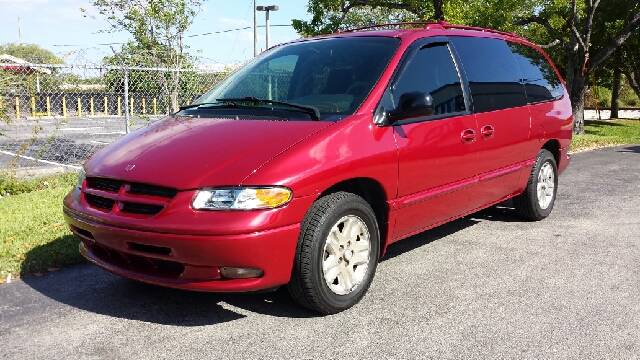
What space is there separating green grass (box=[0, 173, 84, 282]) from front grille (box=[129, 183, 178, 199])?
5.67ft

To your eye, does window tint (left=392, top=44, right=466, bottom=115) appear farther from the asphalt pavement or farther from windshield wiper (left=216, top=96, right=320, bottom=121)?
the asphalt pavement

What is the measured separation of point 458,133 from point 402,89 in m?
0.67

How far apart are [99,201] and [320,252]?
1413 millimetres

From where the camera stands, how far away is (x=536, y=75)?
6223mm

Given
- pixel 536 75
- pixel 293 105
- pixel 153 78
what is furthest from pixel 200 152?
pixel 153 78

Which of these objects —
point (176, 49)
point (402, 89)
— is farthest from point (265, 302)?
point (176, 49)

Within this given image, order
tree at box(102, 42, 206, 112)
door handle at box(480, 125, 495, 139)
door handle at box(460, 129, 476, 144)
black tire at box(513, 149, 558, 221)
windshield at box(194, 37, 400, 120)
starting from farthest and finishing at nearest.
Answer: tree at box(102, 42, 206, 112)
black tire at box(513, 149, 558, 221)
door handle at box(480, 125, 495, 139)
door handle at box(460, 129, 476, 144)
windshield at box(194, 37, 400, 120)

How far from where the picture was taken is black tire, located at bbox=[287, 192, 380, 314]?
3504 millimetres

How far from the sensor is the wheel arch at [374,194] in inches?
156

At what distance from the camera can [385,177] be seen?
4027mm

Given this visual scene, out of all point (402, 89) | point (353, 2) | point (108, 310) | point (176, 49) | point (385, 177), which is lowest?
point (108, 310)

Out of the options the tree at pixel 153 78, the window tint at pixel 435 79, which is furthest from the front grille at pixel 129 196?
the tree at pixel 153 78

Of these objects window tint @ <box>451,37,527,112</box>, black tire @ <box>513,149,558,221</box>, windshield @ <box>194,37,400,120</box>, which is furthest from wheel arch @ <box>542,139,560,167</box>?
windshield @ <box>194,37,400,120</box>

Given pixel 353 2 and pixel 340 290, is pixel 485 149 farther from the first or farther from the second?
pixel 353 2
